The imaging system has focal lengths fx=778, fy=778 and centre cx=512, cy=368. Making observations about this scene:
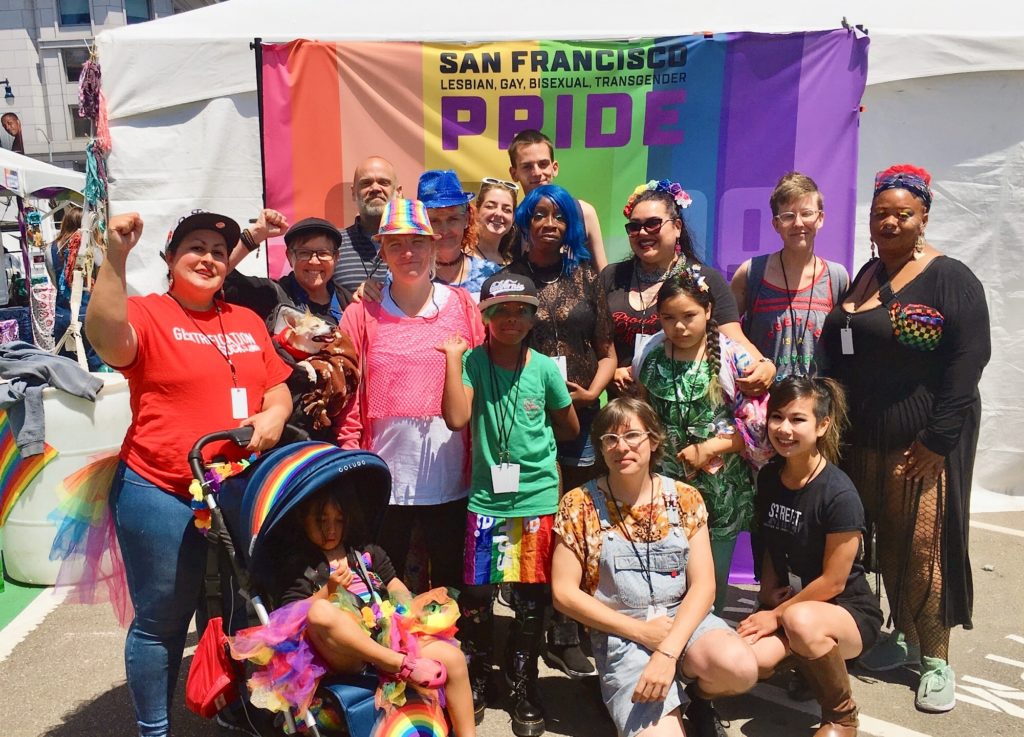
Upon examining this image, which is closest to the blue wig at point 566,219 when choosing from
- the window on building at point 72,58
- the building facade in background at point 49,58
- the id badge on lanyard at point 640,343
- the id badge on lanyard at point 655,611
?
the id badge on lanyard at point 640,343

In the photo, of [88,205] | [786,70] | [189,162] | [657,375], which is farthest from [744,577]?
[88,205]

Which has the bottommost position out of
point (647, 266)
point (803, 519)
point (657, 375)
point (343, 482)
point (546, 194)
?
point (803, 519)

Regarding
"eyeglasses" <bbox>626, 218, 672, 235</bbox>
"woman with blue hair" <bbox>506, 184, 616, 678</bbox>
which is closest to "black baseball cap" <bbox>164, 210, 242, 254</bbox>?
"woman with blue hair" <bbox>506, 184, 616, 678</bbox>

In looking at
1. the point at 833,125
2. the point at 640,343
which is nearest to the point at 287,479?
the point at 640,343

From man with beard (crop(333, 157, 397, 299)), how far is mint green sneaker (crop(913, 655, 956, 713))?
9.66ft

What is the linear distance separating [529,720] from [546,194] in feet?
6.95

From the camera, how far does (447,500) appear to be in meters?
3.12

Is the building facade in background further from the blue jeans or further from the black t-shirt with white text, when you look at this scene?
the black t-shirt with white text

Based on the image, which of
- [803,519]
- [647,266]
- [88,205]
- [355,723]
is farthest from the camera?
[88,205]

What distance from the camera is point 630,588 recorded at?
9.23 ft

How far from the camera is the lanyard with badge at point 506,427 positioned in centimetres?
296

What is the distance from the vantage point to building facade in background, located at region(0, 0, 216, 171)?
106 ft

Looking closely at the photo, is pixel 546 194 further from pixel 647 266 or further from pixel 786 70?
pixel 786 70

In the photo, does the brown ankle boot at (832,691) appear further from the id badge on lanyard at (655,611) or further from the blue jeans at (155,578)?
the blue jeans at (155,578)
